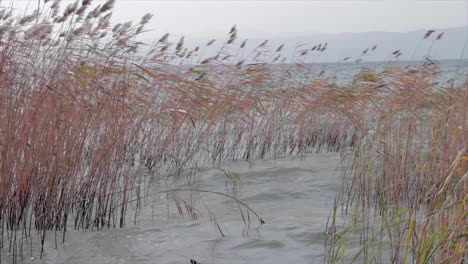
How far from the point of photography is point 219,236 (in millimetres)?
3355

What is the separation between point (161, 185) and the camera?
513cm

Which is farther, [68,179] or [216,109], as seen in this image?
[216,109]

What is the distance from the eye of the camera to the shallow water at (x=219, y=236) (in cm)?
298

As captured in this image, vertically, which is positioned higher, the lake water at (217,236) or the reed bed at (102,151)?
the reed bed at (102,151)

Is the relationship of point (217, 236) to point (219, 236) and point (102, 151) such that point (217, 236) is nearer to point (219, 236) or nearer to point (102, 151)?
point (219, 236)

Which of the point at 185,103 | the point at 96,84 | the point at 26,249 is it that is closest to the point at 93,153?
the point at 96,84

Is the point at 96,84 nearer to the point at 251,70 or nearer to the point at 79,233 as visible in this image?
the point at 79,233

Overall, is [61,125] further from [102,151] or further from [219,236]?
[219,236]

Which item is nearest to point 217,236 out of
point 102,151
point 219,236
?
point 219,236

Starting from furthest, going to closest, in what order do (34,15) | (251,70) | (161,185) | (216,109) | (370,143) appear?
1. (251,70)
2. (216,109)
3. (161,185)
4. (370,143)
5. (34,15)

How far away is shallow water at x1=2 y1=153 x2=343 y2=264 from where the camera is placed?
2.98 meters

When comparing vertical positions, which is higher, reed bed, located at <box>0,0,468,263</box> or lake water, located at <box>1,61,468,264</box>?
reed bed, located at <box>0,0,468,263</box>

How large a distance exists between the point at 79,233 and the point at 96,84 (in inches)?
36.5

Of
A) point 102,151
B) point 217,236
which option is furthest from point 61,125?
point 217,236
